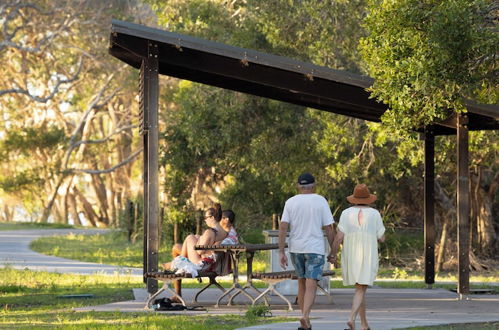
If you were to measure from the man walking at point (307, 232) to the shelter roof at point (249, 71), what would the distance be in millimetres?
4143

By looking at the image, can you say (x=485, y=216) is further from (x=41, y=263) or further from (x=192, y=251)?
(x=192, y=251)

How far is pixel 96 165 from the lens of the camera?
55750 millimetres

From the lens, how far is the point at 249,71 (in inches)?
598

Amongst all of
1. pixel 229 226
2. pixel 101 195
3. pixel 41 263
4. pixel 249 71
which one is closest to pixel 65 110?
pixel 101 195

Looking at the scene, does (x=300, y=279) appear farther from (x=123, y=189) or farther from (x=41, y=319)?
(x=123, y=189)

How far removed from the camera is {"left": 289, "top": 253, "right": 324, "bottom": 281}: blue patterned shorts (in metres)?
10.6

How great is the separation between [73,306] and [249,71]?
4.19 metres

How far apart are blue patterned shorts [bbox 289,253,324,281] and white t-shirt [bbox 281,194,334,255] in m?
0.06


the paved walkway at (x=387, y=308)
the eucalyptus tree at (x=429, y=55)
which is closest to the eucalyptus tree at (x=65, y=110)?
the paved walkway at (x=387, y=308)

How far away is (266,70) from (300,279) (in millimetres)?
5168

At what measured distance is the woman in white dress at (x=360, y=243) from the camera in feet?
33.9

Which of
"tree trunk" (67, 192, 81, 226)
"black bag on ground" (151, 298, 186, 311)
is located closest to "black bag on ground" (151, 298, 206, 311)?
"black bag on ground" (151, 298, 186, 311)

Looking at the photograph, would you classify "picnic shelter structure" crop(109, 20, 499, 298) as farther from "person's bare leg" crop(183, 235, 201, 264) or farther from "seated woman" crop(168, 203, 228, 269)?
"person's bare leg" crop(183, 235, 201, 264)

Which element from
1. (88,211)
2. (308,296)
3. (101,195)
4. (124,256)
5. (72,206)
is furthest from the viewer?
(88,211)
